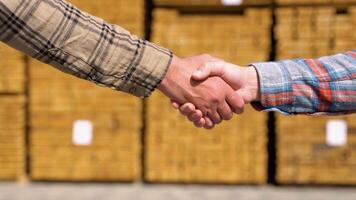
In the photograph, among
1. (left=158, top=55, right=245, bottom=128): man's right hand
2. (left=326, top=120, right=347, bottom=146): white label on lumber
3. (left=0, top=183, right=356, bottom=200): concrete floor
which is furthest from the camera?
(left=326, top=120, right=347, bottom=146): white label on lumber

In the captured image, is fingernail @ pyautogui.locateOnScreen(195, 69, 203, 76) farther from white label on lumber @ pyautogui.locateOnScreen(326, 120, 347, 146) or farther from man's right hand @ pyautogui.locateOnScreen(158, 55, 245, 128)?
white label on lumber @ pyautogui.locateOnScreen(326, 120, 347, 146)

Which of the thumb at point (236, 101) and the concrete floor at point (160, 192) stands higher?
the thumb at point (236, 101)

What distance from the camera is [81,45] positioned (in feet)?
7.25

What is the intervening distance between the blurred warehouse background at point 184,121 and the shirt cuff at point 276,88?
273 centimetres

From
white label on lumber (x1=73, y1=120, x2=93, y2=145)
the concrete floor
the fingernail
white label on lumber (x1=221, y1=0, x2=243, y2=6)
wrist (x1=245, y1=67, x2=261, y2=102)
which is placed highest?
white label on lumber (x1=221, y1=0, x2=243, y2=6)

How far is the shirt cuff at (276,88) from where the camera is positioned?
241 centimetres

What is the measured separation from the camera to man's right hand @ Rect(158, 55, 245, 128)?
2502 millimetres

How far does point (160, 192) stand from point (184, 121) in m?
0.68

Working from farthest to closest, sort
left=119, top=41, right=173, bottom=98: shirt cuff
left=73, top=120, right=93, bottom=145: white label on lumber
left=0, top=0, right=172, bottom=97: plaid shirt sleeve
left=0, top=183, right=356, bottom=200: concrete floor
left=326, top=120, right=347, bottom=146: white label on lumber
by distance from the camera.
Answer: left=73, top=120, right=93, bottom=145: white label on lumber < left=326, top=120, right=347, bottom=146: white label on lumber < left=0, top=183, right=356, bottom=200: concrete floor < left=119, top=41, right=173, bottom=98: shirt cuff < left=0, top=0, right=172, bottom=97: plaid shirt sleeve

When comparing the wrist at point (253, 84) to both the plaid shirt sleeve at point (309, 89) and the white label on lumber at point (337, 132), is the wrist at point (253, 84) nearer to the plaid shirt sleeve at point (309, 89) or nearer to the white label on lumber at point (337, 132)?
the plaid shirt sleeve at point (309, 89)

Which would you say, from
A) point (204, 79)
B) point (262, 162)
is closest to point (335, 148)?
point (262, 162)

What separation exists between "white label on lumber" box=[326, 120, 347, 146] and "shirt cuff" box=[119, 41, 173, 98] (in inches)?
124

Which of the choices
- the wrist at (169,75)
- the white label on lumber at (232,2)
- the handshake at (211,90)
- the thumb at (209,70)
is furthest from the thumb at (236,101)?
the white label on lumber at (232,2)

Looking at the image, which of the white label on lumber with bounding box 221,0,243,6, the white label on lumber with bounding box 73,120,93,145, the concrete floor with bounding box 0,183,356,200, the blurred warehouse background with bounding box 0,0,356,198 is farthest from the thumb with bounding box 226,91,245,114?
the white label on lumber with bounding box 73,120,93,145
